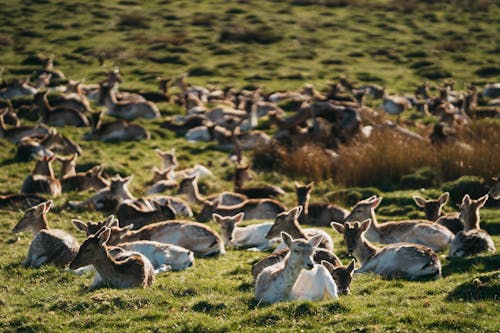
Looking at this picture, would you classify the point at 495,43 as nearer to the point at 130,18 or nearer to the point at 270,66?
the point at 270,66

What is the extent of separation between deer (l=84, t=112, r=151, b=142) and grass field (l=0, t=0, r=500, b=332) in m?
0.67

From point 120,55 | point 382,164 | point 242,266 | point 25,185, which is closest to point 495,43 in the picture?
point 120,55

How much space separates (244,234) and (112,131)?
13391mm

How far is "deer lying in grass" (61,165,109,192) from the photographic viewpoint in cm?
2198

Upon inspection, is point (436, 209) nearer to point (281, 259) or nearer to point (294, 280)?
point (281, 259)

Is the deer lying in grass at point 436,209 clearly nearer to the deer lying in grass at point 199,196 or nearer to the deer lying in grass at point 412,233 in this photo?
the deer lying in grass at point 412,233

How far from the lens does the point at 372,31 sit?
61188mm

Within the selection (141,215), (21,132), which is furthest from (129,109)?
(141,215)

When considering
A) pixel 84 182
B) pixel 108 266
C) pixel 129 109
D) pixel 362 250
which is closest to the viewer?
pixel 108 266

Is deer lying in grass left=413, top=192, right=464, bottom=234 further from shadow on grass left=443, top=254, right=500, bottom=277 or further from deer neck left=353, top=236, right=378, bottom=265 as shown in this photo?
deer neck left=353, top=236, right=378, bottom=265

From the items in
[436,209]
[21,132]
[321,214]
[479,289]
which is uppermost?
[479,289]

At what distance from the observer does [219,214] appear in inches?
753

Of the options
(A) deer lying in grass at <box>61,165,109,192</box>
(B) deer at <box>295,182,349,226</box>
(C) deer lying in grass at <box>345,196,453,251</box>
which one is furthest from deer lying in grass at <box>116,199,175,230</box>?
(C) deer lying in grass at <box>345,196,453,251</box>

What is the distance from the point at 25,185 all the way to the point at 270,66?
3012cm
